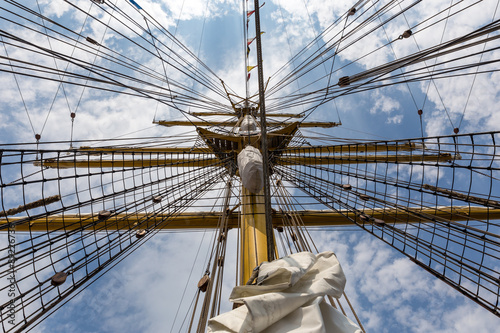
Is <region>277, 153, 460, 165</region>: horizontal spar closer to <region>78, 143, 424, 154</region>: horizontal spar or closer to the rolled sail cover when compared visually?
<region>78, 143, 424, 154</region>: horizontal spar

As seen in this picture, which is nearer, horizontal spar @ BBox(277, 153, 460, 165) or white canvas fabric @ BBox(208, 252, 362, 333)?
white canvas fabric @ BBox(208, 252, 362, 333)

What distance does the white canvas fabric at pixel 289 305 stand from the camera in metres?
1.17

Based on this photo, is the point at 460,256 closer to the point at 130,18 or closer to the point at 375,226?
the point at 375,226

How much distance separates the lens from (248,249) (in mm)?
4020

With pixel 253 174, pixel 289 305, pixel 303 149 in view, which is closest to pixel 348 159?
pixel 303 149

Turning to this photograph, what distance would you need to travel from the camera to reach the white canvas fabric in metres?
1.17

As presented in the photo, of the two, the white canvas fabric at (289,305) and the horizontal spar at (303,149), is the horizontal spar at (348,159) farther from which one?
the white canvas fabric at (289,305)

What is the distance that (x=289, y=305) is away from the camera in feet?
4.11

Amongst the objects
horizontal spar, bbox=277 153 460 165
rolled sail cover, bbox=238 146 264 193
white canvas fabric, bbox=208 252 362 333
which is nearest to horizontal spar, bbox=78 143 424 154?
horizontal spar, bbox=277 153 460 165

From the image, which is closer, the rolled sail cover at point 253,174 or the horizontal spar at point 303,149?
the rolled sail cover at point 253,174

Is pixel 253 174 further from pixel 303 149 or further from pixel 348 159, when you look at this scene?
pixel 303 149

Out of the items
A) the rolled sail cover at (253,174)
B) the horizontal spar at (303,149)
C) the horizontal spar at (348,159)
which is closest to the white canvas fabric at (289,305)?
the rolled sail cover at (253,174)

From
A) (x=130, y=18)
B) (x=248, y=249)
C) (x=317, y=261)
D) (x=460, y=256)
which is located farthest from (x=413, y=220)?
(x=130, y=18)

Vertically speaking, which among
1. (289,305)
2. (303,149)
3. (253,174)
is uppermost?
(303,149)
